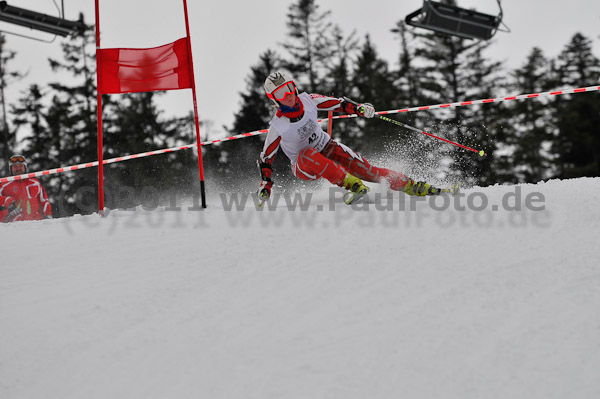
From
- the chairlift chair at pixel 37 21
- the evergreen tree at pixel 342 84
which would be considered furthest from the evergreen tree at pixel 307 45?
the chairlift chair at pixel 37 21

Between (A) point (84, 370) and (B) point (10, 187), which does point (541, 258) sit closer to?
(A) point (84, 370)

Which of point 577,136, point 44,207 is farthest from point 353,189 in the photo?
point 577,136

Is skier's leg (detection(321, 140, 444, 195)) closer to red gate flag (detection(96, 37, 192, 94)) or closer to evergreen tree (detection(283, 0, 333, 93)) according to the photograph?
red gate flag (detection(96, 37, 192, 94))

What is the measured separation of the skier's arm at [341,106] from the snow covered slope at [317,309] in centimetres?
171

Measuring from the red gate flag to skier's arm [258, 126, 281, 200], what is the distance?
42.3 inches

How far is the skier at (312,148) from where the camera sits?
15.3 feet

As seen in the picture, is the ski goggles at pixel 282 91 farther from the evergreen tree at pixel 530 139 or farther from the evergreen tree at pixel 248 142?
the evergreen tree at pixel 530 139

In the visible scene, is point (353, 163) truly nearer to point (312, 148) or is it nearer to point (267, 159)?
point (312, 148)

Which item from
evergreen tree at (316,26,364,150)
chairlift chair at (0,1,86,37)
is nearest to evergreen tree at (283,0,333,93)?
evergreen tree at (316,26,364,150)

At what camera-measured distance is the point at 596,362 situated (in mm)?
2018

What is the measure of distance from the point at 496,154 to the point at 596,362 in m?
22.0

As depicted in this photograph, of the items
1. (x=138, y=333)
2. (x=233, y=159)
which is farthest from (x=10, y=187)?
(x=233, y=159)

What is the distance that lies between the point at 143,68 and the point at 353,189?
8.15 ft

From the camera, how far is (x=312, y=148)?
→ 15.7 feet
